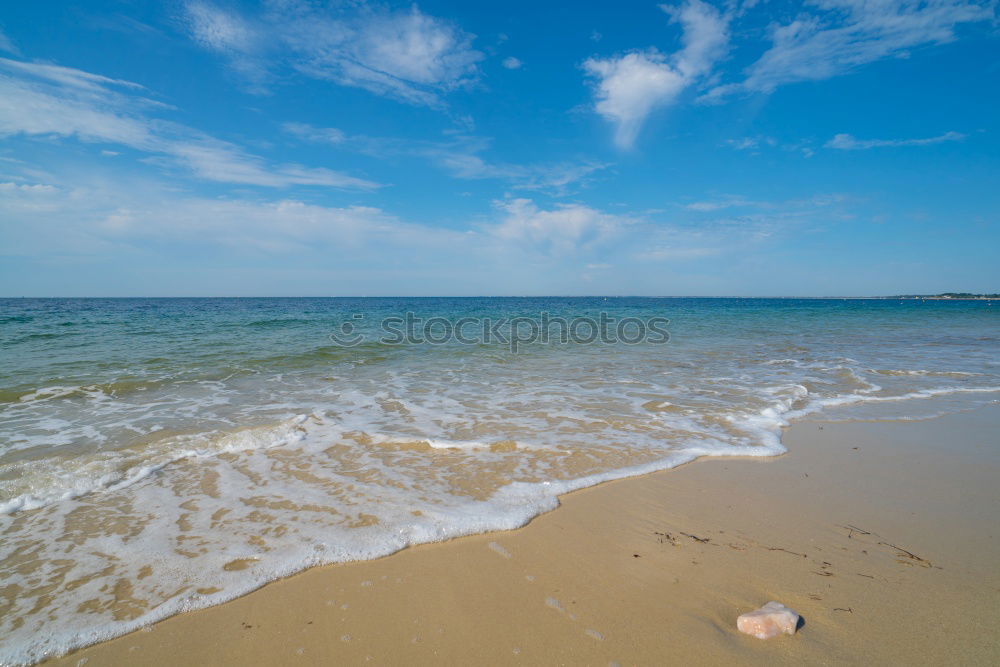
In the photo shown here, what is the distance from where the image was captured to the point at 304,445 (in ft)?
17.6

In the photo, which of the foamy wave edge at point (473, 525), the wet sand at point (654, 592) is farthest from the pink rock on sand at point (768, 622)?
the foamy wave edge at point (473, 525)

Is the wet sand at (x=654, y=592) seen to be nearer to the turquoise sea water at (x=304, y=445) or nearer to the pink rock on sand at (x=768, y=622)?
the pink rock on sand at (x=768, y=622)

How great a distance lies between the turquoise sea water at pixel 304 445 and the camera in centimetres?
293

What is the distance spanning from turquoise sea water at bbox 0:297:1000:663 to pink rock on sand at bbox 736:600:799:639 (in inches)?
65.6

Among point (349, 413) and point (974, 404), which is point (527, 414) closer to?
point (349, 413)

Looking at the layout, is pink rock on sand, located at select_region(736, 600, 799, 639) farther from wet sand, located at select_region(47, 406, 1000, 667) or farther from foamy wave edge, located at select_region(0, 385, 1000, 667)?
foamy wave edge, located at select_region(0, 385, 1000, 667)

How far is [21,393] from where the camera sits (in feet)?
24.5

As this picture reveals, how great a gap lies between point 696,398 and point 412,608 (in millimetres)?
6762

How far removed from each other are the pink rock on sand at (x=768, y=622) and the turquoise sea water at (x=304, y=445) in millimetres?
1665

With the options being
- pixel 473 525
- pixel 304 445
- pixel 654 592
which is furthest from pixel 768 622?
pixel 304 445

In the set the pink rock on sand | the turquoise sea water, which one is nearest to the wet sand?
the pink rock on sand

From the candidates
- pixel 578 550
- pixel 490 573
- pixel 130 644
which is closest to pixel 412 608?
pixel 490 573

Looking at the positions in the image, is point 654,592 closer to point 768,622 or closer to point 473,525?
point 768,622

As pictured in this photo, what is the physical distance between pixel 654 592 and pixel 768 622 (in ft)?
1.98
